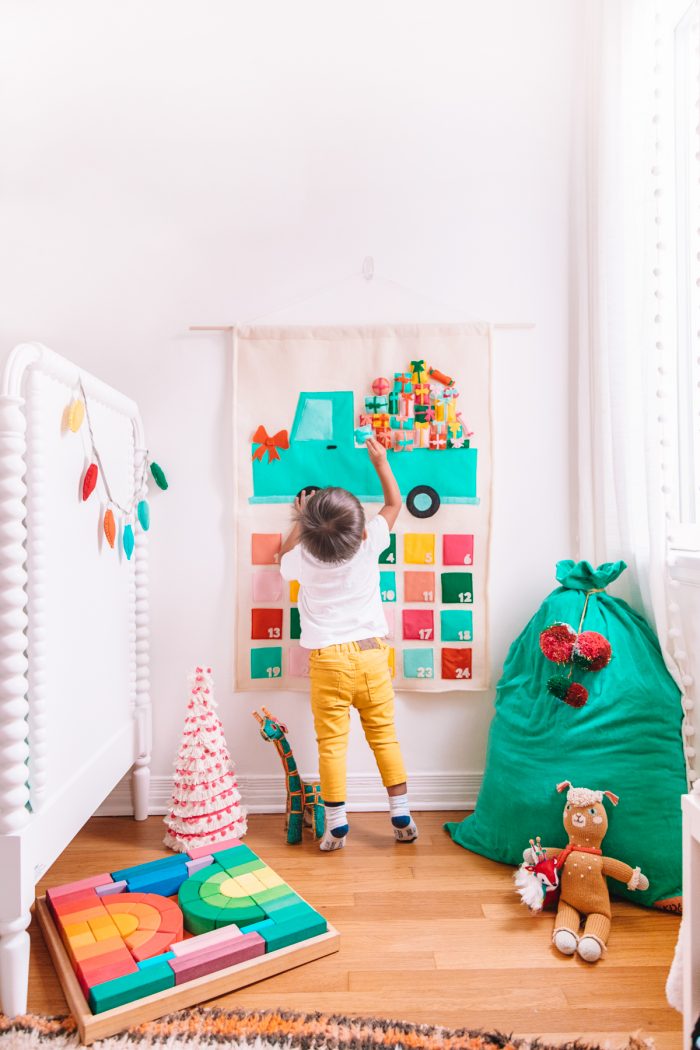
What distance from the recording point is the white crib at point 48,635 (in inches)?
52.9

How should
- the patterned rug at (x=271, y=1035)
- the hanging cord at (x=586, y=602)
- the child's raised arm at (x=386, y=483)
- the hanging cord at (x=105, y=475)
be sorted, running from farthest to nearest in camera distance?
the child's raised arm at (x=386, y=483) < the hanging cord at (x=586, y=602) < the hanging cord at (x=105, y=475) < the patterned rug at (x=271, y=1035)

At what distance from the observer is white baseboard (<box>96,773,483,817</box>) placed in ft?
7.54

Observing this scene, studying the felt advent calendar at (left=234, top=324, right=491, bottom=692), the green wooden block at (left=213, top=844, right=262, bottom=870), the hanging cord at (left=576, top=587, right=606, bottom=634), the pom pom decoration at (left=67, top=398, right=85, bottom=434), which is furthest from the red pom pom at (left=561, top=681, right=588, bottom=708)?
the pom pom decoration at (left=67, top=398, right=85, bottom=434)

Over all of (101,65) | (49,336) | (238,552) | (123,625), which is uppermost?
(101,65)

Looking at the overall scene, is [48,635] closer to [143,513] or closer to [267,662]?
[143,513]

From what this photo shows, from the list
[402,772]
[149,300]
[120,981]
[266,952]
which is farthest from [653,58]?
[120,981]

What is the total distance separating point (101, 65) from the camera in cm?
231

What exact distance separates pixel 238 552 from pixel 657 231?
1.46 m

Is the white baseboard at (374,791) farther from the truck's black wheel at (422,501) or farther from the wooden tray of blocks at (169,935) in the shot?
the truck's black wheel at (422,501)

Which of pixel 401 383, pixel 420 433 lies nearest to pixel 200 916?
pixel 420 433

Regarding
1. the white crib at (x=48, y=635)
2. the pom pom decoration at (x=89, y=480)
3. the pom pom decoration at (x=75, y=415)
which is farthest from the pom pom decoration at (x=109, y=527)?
the pom pom decoration at (x=75, y=415)

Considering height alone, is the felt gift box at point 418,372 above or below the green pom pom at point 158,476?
above

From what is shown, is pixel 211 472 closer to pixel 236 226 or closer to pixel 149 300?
pixel 149 300

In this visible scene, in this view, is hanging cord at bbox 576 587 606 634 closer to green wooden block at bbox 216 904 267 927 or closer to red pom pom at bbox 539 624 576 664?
red pom pom at bbox 539 624 576 664
